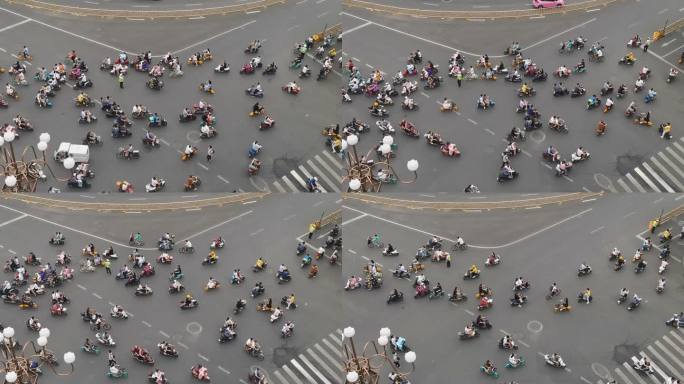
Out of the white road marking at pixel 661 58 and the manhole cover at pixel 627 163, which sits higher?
the white road marking at pixel 661 58

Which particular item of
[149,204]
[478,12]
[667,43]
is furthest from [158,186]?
[667,43]

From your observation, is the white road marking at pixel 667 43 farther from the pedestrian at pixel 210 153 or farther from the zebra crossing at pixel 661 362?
the pedestrian at pixel 210 153

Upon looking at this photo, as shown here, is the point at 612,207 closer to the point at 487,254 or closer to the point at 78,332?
the point at 487,254

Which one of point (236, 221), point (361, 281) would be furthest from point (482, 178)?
point (236, 221)

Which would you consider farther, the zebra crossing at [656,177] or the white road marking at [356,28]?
the white road marking at [356,28]

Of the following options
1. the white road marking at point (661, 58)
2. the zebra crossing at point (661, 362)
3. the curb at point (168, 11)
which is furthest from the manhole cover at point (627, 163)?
the curb at point (168, 11)

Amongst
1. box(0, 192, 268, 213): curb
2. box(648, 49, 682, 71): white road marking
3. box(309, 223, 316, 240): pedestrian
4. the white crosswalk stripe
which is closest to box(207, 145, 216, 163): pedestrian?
box(0, 192, 268, 213): curb
